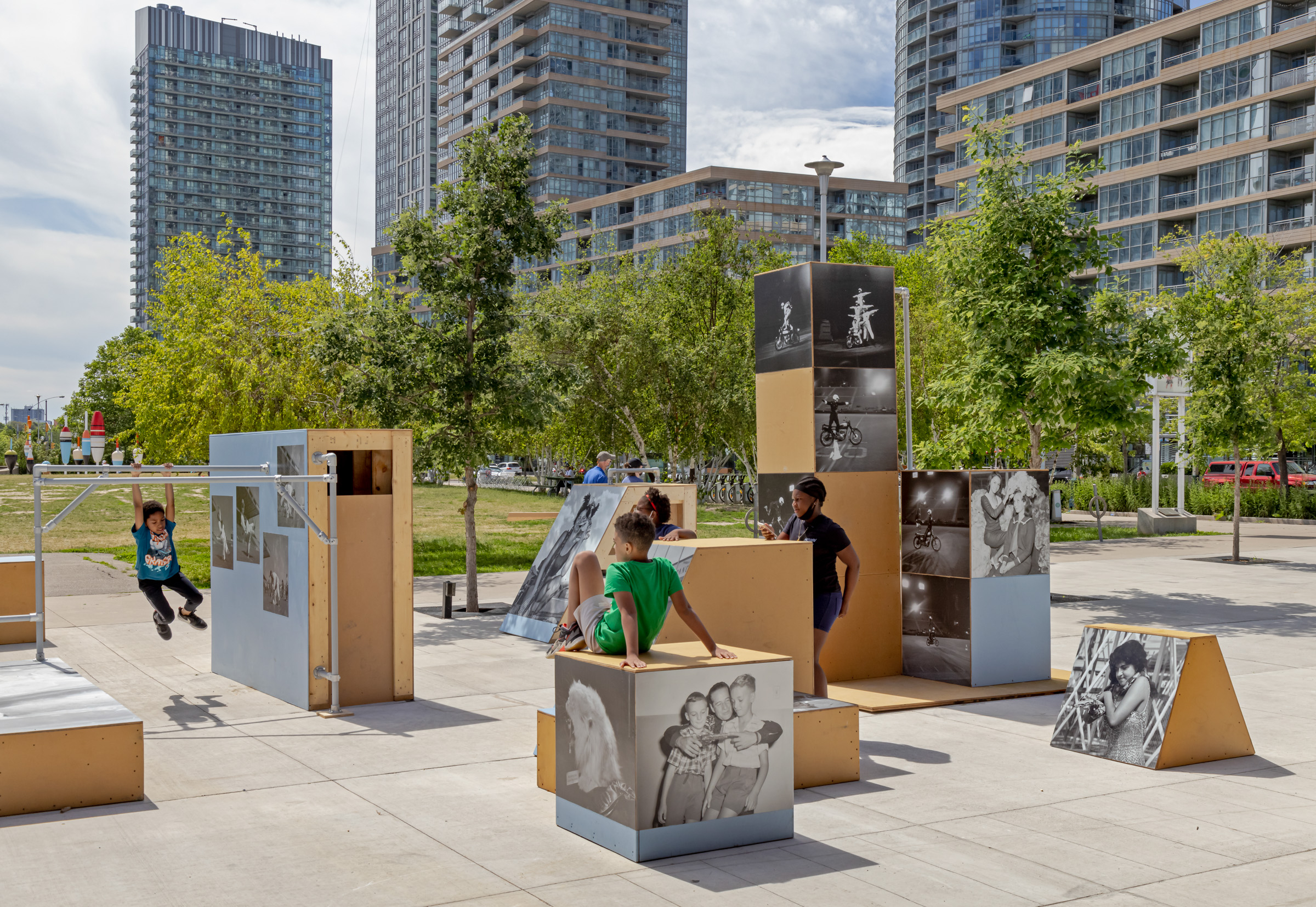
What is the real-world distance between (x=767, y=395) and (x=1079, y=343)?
7940 millimetres

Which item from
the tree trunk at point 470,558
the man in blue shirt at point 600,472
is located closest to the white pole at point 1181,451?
the man in blue shirt at point 600,472

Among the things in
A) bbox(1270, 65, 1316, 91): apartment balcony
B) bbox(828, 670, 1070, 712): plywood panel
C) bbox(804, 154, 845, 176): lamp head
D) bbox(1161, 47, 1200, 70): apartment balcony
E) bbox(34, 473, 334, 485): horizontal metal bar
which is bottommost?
bbox(828, 670, 1070, 712): plywood panel

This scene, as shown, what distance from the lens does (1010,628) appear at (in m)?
10.5

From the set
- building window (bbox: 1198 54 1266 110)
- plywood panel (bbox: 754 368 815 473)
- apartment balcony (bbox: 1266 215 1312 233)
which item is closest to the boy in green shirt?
plywood panel (bbox: 754 368 815 473)

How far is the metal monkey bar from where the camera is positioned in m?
8.42

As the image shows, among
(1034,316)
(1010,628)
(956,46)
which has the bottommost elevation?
(1010,628)

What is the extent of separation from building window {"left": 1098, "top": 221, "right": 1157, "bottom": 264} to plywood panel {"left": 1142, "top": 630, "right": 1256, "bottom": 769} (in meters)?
64.2

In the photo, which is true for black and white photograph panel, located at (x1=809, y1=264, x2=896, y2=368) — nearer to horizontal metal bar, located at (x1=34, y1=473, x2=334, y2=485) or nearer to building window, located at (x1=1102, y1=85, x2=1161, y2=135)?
horizontal metal bar, located at (x1=34, y1=473, x2=334, y2=485)

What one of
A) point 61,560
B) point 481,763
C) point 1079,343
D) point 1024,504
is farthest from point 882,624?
point 61,560

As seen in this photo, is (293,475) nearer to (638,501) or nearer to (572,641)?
(572,641)

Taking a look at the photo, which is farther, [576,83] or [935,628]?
[576,83]

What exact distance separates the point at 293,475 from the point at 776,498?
4.40m

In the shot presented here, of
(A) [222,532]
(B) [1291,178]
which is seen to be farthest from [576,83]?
(A) [222,532]

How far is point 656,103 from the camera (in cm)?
12625
